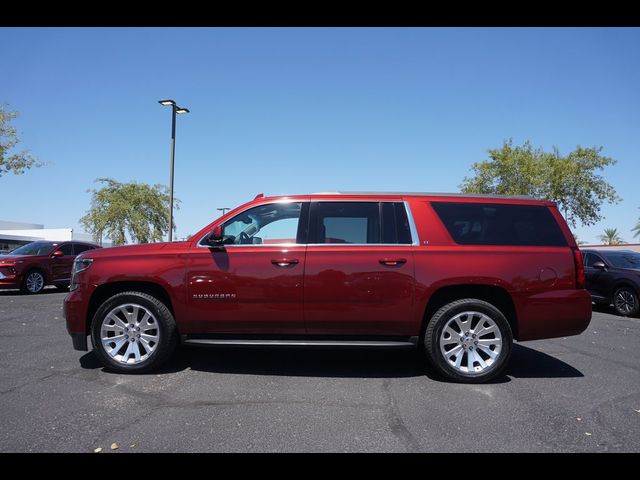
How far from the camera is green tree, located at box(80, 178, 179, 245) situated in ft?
113

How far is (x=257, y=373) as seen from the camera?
4.62 metres

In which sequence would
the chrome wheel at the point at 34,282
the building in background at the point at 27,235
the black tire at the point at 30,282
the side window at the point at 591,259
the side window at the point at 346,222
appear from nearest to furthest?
the side window at the point at 346,222
the side window at the point at 591,259
the black tire at the point at 30,282
the chrome wheel at the point at 34,282
the building in background at the point at 27,235

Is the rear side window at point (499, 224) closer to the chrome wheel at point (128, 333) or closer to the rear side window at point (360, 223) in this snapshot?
the rear side window at point (360, 223)

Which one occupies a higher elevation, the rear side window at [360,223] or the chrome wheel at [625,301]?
the rear side window at [360,223]

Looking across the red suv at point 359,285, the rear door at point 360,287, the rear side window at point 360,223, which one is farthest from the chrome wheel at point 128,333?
the rear side window at point 360,223

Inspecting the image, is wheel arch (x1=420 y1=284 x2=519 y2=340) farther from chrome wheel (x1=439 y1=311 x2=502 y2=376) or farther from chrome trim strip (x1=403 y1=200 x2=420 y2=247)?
chrome trim strip (x1=403 y1=200 x2=420 y2=247)

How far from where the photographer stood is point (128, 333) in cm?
462

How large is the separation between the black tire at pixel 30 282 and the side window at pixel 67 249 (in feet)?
3.07

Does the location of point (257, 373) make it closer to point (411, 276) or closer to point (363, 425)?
point (363, 425)

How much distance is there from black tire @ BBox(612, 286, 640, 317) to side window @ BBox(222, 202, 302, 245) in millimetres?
8764

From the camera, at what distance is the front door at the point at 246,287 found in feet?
14.5

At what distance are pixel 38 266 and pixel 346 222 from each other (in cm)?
1152

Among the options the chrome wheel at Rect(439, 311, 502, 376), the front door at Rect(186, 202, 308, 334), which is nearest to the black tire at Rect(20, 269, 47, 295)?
the front door at Rect(186, 202, 308, 334)
